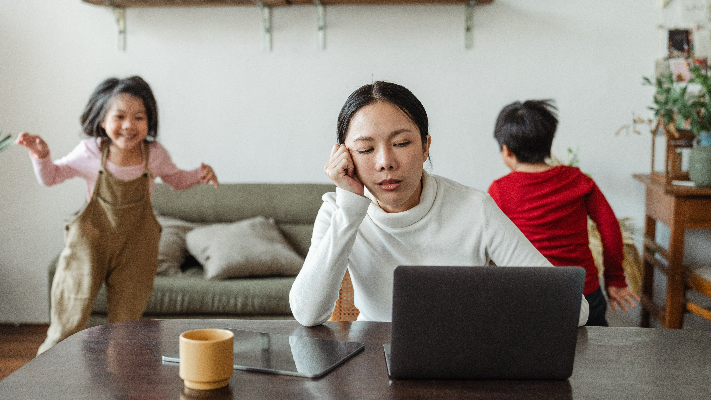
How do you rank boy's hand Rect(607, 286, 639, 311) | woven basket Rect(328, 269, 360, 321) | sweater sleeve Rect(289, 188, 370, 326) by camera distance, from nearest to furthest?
sweater sleeve Rect(289, 188, 370, 326) < woven basket Rect(328, 269, 360, 321) < boy's hand Rect(607, 286, 639, 311)

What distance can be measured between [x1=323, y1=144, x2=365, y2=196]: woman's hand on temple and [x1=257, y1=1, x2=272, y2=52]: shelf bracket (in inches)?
83.8

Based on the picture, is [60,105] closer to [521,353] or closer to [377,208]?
[377,208]

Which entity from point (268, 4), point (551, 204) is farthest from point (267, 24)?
point (551, 204)

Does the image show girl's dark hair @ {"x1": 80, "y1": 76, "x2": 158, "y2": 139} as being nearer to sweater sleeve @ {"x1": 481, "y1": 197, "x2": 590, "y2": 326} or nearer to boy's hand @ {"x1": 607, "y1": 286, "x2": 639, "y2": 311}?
sweater sleeve @ {"x1": 481, "y1": 197, "x2": 590, "y2": 326}

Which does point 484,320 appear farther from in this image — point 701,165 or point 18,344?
point 18,344

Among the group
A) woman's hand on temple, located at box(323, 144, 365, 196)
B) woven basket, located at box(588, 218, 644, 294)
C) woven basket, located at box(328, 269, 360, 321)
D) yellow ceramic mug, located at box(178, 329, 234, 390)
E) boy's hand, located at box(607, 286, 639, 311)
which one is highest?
woman's hand on temple, located at box(323, 144, 365, 196)

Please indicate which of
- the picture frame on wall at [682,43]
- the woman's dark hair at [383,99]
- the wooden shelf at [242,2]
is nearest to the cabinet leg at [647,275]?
the picture frame on wall at [682,43]

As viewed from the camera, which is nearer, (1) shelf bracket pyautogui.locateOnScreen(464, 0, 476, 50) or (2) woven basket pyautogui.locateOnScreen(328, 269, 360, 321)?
(2) woven basket pyautogui.locateOnScreen(328, 269, 360, 321)

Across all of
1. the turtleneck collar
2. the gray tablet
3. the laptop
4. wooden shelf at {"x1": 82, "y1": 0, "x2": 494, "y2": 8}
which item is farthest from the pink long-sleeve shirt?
the laptop

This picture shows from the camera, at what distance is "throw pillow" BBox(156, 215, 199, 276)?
9.15 feet

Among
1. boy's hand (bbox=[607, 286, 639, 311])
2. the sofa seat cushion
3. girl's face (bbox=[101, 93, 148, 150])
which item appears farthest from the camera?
the sofa seat cushion

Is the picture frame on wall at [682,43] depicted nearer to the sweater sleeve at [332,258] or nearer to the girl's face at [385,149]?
the girl's face at [385,149]

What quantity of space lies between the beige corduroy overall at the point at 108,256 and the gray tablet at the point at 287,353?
Result: 1277 mm

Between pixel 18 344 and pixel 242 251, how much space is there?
4.02 ft
